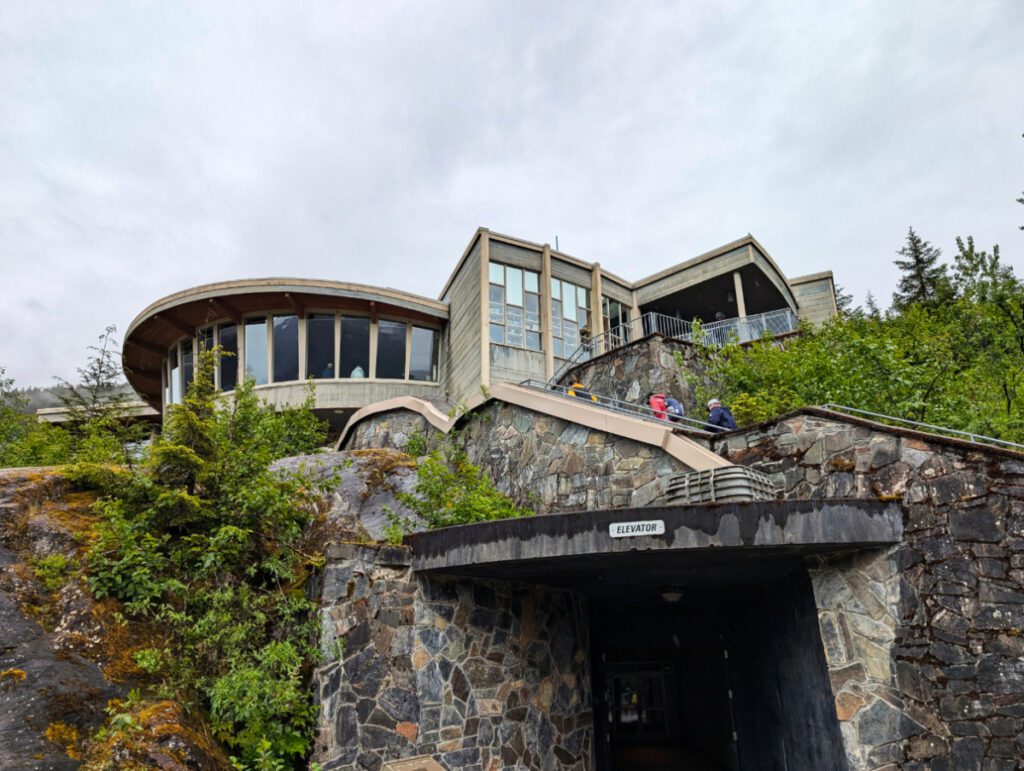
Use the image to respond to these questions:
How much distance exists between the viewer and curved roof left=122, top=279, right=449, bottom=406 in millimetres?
21875

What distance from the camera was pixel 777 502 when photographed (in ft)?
20.6

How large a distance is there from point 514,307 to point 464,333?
202 cm

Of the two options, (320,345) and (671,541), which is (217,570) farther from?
(320,345)

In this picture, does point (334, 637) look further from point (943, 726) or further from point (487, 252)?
point (487, 252)

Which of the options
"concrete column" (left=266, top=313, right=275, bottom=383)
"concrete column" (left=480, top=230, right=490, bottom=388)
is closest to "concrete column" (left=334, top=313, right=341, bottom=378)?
"concrete column" (left=266, top=313, right=275, bottom=383)

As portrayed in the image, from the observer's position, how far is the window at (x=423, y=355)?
77.8ft

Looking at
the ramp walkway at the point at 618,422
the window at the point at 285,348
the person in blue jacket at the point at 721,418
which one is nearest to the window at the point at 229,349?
the window at the point at 285,348

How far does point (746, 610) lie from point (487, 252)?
559 inches

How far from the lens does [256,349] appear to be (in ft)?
75.3

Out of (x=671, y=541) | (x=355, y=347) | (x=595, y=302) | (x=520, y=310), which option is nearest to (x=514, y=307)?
(x=520, y=310)

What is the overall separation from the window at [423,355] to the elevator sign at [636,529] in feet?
58.0

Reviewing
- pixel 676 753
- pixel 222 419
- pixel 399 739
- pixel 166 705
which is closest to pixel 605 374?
pixel 676 753

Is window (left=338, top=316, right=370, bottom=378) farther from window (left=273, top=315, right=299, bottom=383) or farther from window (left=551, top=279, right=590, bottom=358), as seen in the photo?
Result: window (left=551, top=279, right=590, bottom=358)

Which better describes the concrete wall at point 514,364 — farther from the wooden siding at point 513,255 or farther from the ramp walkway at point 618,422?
the ramp walkway at point 618,422
